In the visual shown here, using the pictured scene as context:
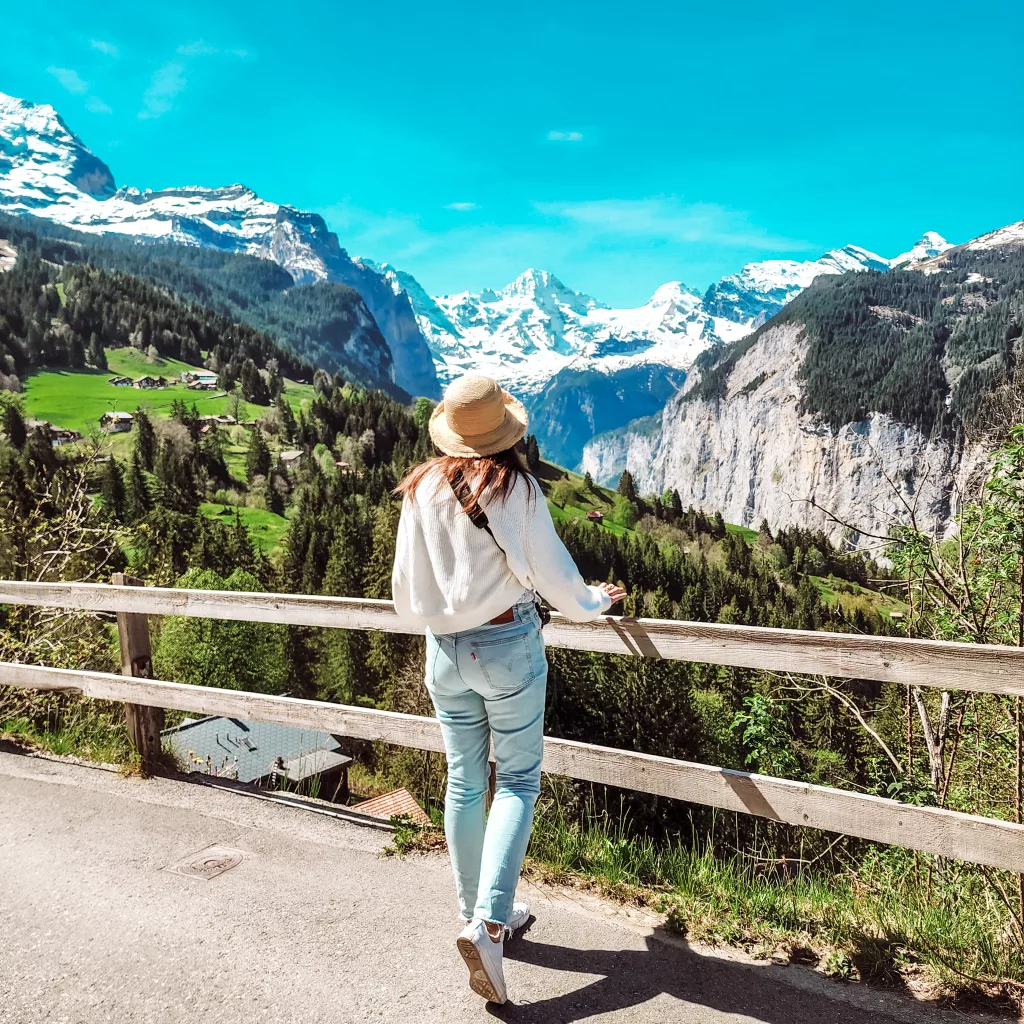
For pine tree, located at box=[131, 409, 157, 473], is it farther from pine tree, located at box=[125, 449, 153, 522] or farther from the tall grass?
the tall grass

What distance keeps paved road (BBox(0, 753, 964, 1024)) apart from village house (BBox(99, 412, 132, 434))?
136904mm

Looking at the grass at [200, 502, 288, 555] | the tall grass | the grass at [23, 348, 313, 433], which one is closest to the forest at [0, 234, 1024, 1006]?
the tall grass

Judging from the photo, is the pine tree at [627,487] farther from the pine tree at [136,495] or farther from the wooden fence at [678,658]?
the wooden fence at [678,658]

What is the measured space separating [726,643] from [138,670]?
4421 millimetres

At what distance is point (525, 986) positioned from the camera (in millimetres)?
3443

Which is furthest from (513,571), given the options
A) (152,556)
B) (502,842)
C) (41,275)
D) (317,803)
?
(41,275)

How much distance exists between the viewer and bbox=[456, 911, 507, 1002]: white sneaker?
3.11 meters

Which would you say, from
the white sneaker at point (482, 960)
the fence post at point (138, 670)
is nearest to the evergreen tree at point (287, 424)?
the fence post at point (138, 670)

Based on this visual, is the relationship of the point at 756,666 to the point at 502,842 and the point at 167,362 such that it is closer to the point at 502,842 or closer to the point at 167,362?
the point at 502,842

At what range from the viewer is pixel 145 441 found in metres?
118

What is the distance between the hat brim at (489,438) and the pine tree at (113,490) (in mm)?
98222

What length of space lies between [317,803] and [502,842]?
8.83 feet

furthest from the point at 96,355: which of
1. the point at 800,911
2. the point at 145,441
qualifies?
the point at 800,911

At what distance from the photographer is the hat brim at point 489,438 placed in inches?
131
